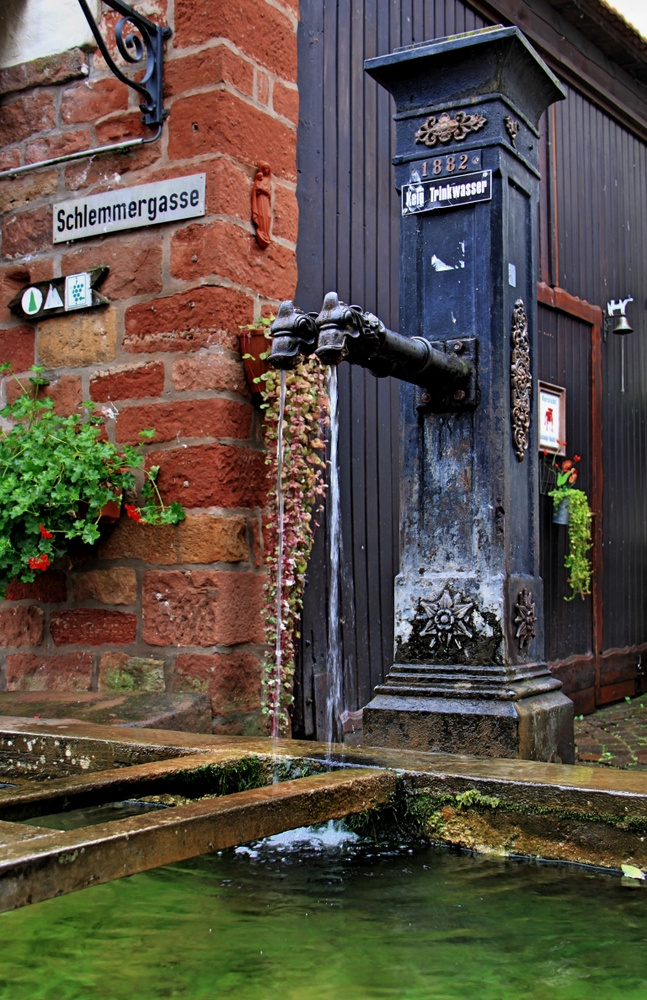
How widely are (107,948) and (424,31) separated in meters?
5.37

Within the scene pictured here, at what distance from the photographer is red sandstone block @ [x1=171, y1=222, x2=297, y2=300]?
4.20 m

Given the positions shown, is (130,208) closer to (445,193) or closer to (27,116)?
(27,116)

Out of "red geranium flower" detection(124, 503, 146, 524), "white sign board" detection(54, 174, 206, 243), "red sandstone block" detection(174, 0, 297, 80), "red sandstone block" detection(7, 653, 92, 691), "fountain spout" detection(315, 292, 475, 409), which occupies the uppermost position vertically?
"red sandstone block" detection(174, 0, 297, 80)

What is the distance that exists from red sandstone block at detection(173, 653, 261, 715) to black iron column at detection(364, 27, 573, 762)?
1.07m

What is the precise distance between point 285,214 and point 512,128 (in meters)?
1.45

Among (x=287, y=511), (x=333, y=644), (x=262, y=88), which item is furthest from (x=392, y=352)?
(x=333, y=644)

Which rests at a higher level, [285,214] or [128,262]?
[285,214]

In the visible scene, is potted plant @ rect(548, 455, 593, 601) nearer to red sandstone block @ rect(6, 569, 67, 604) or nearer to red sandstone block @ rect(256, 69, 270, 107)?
red sandstone block @ rect(256, 69, 270, 107)

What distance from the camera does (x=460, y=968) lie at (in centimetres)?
170

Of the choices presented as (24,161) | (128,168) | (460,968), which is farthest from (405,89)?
(460,968)

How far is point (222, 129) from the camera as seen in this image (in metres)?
4.24

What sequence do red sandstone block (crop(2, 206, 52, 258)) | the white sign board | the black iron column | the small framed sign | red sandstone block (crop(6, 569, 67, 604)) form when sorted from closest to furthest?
the black iron column < the white sign board < red sandstone block (crop(6, 569, 67, 604)) < red sandstone block (crop(2, 206, 52, 258)) < the small framed sign

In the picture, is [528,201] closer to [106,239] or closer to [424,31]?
[106,239]

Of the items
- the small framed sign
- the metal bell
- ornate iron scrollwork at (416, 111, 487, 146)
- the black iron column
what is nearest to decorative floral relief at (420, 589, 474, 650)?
the black iron column
